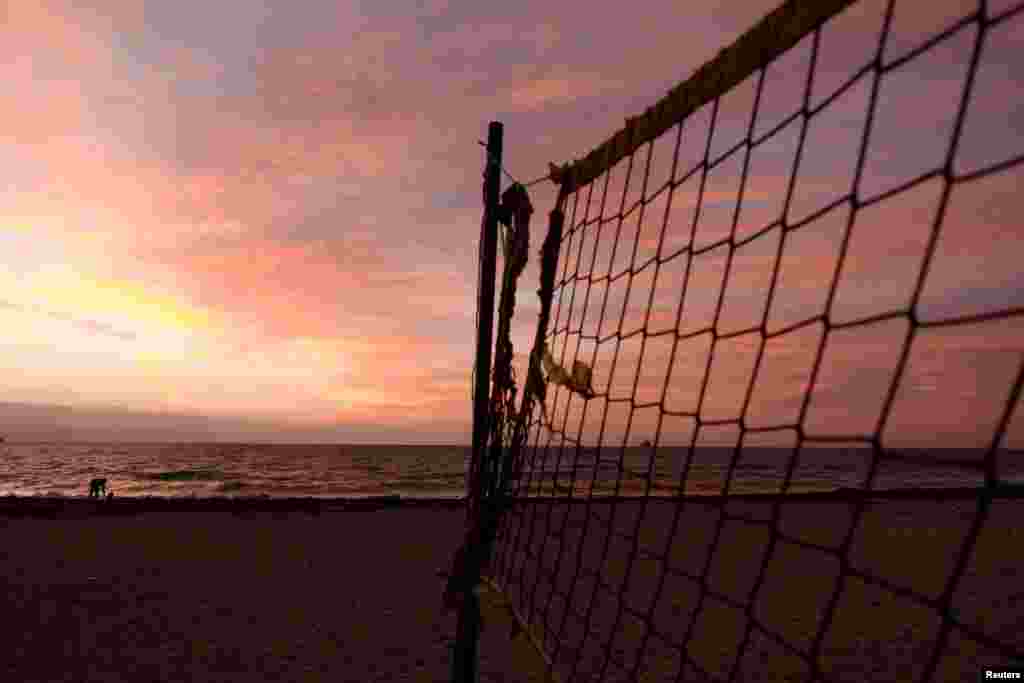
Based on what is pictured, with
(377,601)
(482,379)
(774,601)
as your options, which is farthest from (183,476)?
(482,379)

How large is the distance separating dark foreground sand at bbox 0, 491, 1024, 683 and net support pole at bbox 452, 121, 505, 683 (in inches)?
9.5

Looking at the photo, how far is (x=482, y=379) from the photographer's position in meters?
3.70

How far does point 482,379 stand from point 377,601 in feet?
20.9

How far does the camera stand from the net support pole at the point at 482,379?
367 cm

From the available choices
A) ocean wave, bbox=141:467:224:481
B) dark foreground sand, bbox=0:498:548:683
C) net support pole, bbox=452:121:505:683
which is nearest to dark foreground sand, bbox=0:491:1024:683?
dark foreground sand, bbox=0:498:548:683

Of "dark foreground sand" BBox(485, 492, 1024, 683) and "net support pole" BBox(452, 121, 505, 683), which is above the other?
→ "net support pole" BBox(452, 121, 505, 683)

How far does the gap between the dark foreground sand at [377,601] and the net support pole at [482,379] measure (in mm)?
242

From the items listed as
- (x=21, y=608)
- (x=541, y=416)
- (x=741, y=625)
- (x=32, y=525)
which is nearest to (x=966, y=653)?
(x=741, y=625)

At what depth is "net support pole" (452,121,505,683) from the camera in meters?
3.67

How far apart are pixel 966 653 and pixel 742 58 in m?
7.23

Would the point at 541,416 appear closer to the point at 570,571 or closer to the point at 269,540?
the point at 570,571

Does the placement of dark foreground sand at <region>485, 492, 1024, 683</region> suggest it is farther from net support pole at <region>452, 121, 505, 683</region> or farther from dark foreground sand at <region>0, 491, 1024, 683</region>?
net support pole at <region>452, 121, 505, 683</region>

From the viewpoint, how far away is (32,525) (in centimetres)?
1408

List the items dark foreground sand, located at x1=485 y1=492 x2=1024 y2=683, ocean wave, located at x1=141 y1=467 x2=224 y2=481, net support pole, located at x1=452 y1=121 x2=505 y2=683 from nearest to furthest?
net support pole, located at x1=452 y1=121 x2=505 y2=683 < dark foreground sand, located at x1=485 y1=492 x2=1024 y2=683 < ocean wave, located at x1=141 y1=467 x2=224 y2=481
